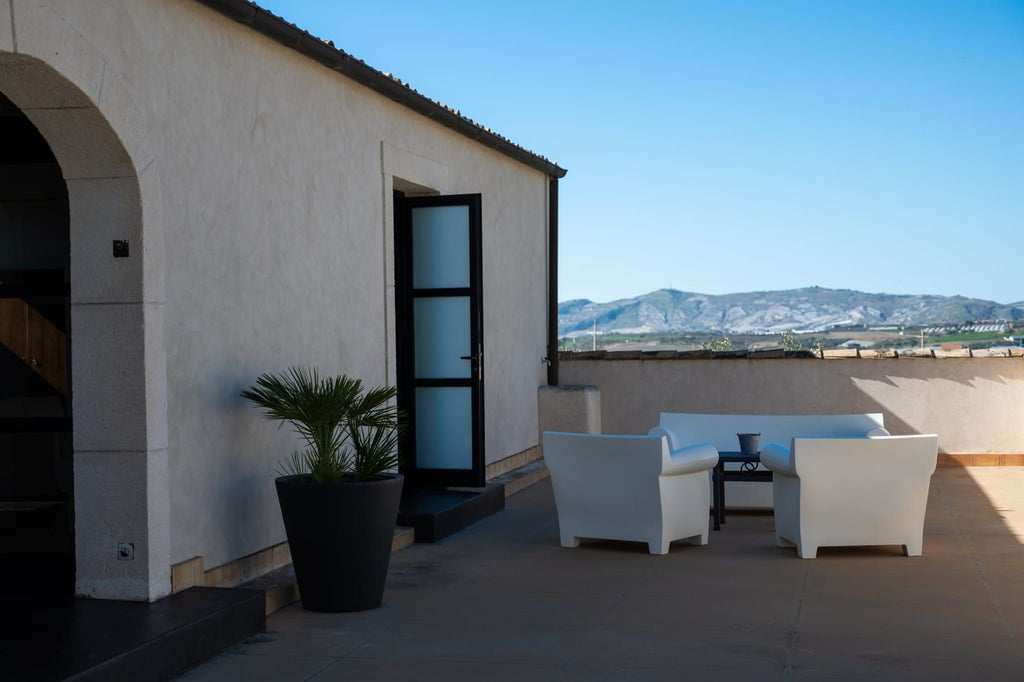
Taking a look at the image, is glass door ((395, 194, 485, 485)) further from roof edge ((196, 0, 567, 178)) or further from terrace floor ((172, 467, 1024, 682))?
terrace floor ((172, 467, 1024, 682))

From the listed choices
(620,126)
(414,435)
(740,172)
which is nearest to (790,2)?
(414,435)

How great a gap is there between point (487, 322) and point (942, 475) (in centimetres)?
427

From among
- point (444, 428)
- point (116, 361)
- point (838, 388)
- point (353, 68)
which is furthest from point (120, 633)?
point (838, 388)

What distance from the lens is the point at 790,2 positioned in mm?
19828

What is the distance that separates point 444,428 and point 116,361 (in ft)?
12.9

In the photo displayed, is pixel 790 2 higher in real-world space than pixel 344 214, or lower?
higher

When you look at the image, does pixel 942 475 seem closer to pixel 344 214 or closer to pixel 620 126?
pixel 344 214

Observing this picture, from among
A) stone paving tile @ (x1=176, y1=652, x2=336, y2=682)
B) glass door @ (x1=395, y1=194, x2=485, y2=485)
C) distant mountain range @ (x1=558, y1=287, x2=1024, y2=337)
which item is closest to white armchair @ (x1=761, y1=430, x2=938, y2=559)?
glass door @ (x1=395, y1=194, x2=485, y2=485)

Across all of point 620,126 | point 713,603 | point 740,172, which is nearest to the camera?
point 713,603

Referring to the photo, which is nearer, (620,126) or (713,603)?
(713,603)

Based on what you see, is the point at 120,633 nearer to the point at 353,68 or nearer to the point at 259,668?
the point at 259,668

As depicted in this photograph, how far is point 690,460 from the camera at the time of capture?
6984 mm

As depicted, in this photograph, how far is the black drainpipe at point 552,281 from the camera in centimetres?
1208

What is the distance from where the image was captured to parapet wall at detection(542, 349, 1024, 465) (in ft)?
36.6
